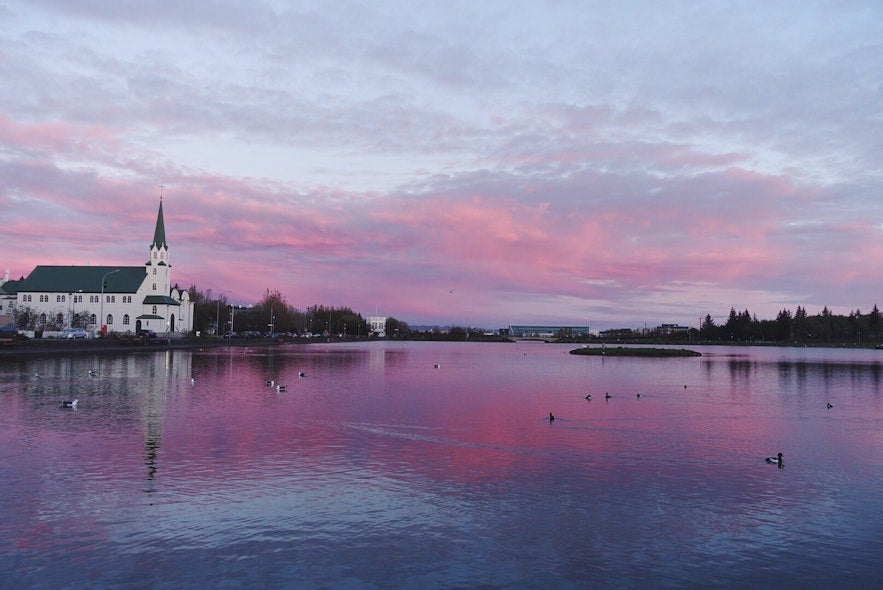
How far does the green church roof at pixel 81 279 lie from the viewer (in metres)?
131

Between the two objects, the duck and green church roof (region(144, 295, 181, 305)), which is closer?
the duck

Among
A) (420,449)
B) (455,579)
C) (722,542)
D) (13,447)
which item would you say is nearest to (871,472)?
(722,542)

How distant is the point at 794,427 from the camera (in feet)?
95.3

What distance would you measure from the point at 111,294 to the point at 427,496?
130 metres

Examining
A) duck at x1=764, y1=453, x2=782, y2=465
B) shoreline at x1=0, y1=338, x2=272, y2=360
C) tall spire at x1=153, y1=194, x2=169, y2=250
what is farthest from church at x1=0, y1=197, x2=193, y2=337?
duck at x1=764, y1=453, x2=782, y2=465

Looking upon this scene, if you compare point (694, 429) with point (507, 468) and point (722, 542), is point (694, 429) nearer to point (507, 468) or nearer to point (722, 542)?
point (507, 468)

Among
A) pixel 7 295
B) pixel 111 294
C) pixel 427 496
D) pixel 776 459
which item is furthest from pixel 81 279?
pixel 776 459

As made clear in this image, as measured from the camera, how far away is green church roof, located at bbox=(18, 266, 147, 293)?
131m

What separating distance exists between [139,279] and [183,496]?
12782 cm

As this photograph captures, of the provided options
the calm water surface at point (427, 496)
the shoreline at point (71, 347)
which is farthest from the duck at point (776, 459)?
the shoreline at point (71, 347)

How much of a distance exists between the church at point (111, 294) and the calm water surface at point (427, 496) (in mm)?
104472

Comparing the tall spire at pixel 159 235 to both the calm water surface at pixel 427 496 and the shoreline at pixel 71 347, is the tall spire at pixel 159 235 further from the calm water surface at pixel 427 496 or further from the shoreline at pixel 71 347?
the calm water surface at pixel 427 496

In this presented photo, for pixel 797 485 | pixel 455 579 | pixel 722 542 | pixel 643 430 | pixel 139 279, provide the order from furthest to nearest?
pixel 139 279 → pixel 643 430 → pixel 797 485 → pixel 722 542 → pixel 455 579

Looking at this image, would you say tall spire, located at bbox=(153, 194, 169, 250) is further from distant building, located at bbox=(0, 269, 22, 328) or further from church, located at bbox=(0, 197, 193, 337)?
distant building, located at bbox=(0, 269, 22, 328)
